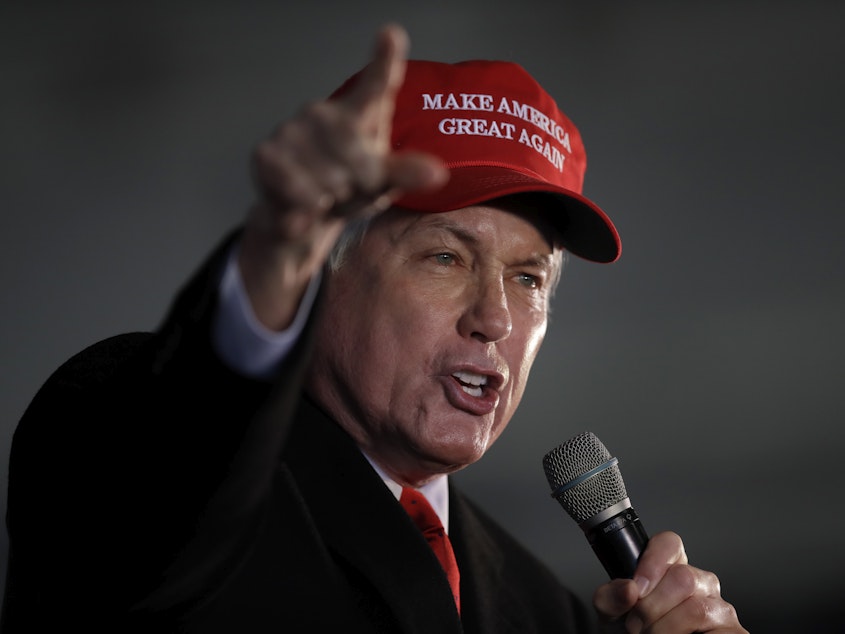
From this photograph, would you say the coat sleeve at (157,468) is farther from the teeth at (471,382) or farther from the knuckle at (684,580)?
the knuckle at (684,580)

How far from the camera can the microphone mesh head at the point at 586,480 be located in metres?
1.27

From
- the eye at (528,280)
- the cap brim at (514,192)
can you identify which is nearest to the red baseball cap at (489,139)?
the cap brim at (514,192)

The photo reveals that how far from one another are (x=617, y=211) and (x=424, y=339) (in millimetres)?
1849

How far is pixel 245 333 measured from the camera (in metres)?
0.80

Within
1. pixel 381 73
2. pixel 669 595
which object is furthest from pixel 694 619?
pixel 381 73

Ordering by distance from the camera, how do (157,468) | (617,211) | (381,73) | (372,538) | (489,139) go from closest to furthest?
(381,73) < (157,468) < (372,538) < (489,139) < (617,211)

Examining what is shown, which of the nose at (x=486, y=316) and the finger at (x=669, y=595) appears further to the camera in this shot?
the nose at (x=486, y=316)

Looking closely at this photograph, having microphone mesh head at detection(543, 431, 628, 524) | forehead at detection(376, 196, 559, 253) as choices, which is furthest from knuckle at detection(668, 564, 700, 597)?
forehead at detection(376, 196, 559, 253)

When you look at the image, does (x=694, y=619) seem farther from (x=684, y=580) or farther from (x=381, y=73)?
(x=381, y=73)

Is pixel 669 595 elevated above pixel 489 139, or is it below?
below

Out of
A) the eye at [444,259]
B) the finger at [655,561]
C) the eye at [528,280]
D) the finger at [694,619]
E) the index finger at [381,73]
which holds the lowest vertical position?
the finger at [694,619]

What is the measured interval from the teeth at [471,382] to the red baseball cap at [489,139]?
0.79 ft

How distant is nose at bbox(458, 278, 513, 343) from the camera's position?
4.50 ft

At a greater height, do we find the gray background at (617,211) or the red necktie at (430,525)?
the gray background at (617,211)
